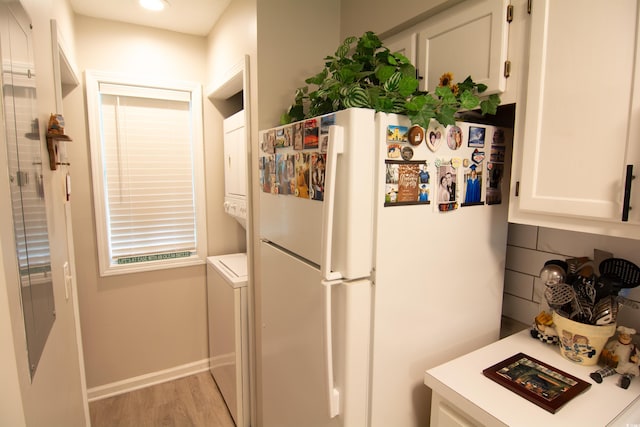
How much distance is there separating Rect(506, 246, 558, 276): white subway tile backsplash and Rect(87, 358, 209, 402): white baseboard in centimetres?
243

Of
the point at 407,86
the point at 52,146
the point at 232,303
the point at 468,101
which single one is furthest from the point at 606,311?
the point at 52,146

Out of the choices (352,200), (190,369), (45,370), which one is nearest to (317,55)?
(352,200)

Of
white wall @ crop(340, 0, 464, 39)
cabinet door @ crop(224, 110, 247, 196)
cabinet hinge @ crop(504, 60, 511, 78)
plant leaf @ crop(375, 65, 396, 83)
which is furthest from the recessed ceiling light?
cabinet hinge @ crop(504, 60, 511, 78)

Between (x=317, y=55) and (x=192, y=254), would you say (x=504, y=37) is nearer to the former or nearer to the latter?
(x=317, y=55)

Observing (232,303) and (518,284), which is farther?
(232,303)

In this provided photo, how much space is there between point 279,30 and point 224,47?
62 centimetres

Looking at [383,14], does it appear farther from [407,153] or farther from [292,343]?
[292,343]

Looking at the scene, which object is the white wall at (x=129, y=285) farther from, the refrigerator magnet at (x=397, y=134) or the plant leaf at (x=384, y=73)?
the refrigerator magnet at (x=397, y=134)

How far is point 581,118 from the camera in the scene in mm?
1017

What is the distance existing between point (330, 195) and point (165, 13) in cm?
199

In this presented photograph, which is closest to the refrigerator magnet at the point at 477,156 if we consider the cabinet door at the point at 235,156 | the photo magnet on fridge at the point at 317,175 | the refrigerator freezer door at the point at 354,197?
the refrigerator freezer door at the point at 354,197

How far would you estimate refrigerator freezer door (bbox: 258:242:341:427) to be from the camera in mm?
1198

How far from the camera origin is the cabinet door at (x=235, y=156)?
2080mm

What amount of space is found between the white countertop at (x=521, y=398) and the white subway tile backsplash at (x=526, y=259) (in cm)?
40
